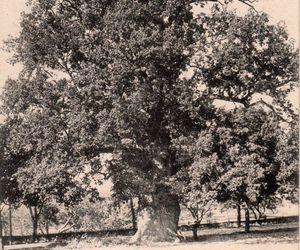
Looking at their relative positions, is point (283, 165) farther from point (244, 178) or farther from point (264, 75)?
point (264, 75)

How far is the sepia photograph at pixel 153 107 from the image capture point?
72.8ft

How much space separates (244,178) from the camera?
872 inches

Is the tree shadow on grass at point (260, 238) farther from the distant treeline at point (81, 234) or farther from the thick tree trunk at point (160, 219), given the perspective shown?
the distant treeline at point (81, 234)

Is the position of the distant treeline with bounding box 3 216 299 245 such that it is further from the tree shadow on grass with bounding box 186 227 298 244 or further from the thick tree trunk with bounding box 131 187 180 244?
the thick tree trunk with bounding box 131 187 180 244

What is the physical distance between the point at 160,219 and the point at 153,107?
605 centimetres

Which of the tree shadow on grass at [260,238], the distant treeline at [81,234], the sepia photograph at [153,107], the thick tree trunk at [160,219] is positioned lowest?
the distant treeline at [81,234]

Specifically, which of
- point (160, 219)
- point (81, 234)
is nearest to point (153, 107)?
point (160, 219)

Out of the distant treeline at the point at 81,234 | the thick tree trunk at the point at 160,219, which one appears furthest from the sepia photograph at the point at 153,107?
the distant treeline at the point at 81,234

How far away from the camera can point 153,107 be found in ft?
77.8

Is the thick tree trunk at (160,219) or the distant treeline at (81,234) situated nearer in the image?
the thick tree trunk at (160,219)

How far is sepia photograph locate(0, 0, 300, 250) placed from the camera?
22188mm

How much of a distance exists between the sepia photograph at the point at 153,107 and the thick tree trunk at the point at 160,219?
0.06m

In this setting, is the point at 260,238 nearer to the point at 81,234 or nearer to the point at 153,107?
the point at 153,107

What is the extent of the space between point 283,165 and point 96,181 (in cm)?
947
